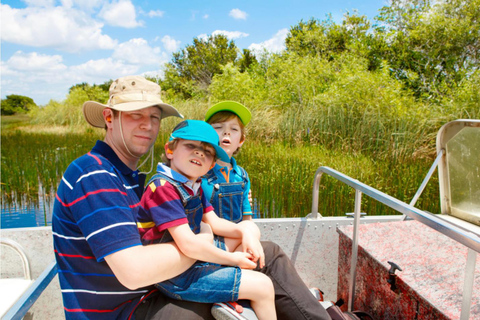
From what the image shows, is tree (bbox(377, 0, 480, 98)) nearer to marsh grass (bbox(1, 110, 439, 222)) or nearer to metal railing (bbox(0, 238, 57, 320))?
marsh grass (bbox(1, 110, 439, 222))

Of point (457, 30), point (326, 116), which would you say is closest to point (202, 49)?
point (457, 30)

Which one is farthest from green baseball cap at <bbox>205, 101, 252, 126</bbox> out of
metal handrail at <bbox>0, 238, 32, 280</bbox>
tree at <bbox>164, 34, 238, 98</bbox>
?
tree at <bbox>164, 34, 238, 98</bbox>

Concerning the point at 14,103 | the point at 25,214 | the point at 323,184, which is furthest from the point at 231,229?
the point at 14,103

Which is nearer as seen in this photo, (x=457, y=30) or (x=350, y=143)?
(x=350, y=143)

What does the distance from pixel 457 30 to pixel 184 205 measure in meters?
18.0

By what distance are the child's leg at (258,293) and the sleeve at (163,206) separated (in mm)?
343

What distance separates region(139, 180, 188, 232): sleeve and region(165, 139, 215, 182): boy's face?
126mm

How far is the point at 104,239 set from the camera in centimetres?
106

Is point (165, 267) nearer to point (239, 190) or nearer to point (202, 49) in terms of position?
point (239, 190)

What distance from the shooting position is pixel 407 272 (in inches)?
73.4

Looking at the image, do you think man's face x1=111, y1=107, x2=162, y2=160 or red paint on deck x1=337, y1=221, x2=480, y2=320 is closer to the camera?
man's face x1=111, y1=107, x2=162, y2=160

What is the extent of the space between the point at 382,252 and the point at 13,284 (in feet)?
7.76

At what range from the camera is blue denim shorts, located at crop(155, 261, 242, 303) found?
1276 millimetres

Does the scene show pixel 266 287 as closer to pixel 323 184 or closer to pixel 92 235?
pixel 92 235
